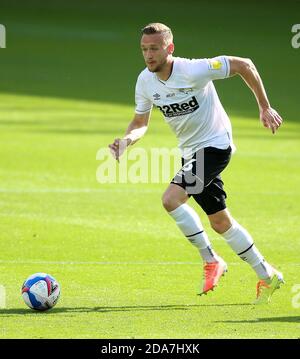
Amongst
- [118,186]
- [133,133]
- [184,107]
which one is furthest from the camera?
[118,186]

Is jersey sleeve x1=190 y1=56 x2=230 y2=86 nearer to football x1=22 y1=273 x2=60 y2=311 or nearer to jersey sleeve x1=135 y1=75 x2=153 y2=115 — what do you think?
jersey sleeve x1=135 y1=75 x2=153 y2=115

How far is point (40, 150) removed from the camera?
19172mm

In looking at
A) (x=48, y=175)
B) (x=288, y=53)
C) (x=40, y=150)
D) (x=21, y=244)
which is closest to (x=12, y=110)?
(x=40, y=150)

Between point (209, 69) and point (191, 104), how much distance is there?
15.2 inches

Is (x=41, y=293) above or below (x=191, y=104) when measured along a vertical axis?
below

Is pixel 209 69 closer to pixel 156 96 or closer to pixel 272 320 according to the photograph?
pixel 156 96

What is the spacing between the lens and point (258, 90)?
924 cm

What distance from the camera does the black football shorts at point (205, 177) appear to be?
938 cm

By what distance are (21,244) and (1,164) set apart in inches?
225

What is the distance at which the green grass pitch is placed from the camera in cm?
896

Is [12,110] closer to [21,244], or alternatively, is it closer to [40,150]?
[40,150]

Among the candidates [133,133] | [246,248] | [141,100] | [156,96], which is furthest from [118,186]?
[246,248]

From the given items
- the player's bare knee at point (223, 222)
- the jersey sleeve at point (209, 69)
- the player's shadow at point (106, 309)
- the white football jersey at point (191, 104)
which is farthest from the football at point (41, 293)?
the jersey sleeve at point (209, 69)

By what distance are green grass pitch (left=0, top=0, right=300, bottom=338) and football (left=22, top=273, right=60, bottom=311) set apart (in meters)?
0.10
